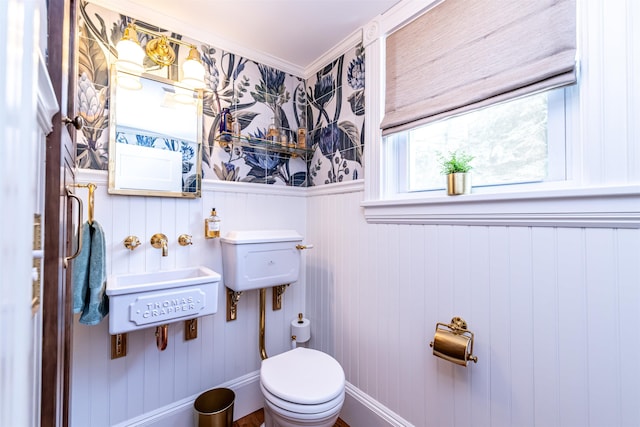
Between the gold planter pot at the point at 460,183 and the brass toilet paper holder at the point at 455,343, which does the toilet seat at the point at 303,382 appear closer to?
the brass toilet paper holder at the point at 455,343

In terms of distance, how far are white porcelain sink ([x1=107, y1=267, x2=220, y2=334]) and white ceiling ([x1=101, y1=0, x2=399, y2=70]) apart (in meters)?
1.41

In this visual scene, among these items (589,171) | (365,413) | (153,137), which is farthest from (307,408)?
(153,137)

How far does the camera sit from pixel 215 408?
1.63 meters

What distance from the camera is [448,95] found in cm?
122

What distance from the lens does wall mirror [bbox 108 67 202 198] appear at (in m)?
1.42

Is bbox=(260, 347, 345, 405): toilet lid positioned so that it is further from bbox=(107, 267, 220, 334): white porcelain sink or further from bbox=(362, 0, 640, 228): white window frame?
bbox=(362, 0, 640, 228): white window frame

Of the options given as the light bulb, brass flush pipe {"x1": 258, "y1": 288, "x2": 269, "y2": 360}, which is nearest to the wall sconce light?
the light bulb

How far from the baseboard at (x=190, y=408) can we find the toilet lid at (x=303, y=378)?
531 millimetres

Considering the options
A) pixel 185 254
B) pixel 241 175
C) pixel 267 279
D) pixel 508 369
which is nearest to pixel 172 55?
pixel 241 175

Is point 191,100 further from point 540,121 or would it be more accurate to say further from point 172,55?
point 540,121

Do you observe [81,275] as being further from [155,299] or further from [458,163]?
[458,163]

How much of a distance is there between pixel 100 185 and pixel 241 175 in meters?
0.73

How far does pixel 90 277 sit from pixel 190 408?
3.16 ft

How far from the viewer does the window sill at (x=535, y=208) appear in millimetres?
816
